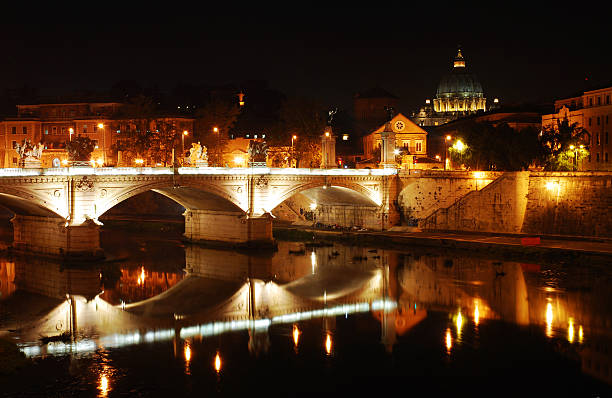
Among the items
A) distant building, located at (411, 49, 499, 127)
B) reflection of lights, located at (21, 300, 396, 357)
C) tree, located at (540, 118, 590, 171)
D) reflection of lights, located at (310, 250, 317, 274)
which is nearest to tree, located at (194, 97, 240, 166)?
reflection of lights, located at (310, 250, 317, 274)

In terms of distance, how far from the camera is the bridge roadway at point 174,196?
38.1 metres

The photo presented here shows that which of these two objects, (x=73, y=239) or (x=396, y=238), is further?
(x=396, y=238)

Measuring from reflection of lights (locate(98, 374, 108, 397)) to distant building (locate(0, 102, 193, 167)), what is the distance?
46.8 m

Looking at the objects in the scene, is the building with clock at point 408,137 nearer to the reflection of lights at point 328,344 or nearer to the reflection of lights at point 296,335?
the reflection of lights at point 296,335

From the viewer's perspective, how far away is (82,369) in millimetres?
22656

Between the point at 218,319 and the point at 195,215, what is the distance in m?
20.8

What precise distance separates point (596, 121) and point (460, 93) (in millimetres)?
63216

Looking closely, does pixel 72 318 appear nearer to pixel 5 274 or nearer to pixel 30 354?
pixel 30 354

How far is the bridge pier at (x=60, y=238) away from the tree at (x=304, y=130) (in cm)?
2753

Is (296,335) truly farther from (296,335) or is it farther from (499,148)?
(499,148)

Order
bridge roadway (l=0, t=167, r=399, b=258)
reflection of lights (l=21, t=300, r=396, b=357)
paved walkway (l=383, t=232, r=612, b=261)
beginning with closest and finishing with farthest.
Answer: reflection of lights (l=21, t=300, r=396, b=357) → bridge roadway (l=0, t=167, r=399, b=258) → paved walkway (l=383, t=232, r=612, b=261)

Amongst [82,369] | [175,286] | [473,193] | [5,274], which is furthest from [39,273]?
[473,193]

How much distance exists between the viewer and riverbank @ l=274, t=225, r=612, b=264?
Answer: 130 feet

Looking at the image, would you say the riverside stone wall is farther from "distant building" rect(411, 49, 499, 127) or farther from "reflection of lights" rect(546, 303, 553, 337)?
"distant building" rect(411, 49, 499, 127)
